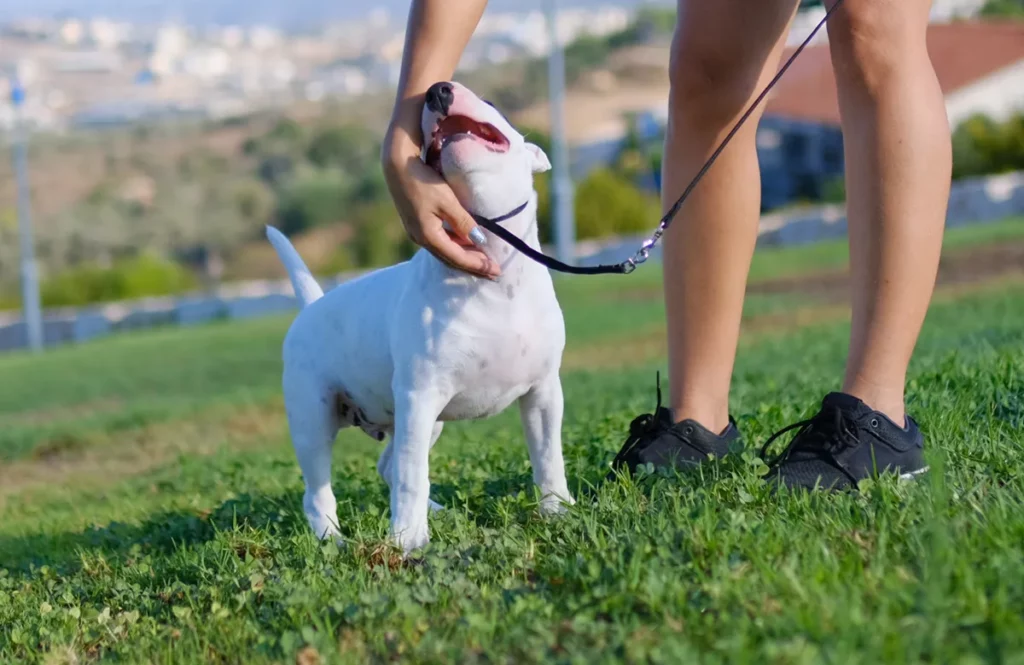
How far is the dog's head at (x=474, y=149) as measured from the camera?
2.72 metres

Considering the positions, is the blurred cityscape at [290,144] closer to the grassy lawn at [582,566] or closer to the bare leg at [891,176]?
the grassy lawn at [582,566]

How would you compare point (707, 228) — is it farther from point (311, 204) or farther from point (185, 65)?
point (311, 204)

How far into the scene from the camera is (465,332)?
9.36 ft

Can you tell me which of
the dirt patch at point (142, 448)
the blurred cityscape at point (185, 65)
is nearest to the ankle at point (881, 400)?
the dirt patch at point (142, 448)

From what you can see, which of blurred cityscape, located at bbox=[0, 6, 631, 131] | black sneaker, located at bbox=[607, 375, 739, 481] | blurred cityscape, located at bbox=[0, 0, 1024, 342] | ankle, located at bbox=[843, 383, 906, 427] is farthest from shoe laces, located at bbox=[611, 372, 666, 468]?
blurred cityscape, located at bbox=[0, 6, 631, 131]

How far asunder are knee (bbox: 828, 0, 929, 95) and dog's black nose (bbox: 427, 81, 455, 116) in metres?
0.93

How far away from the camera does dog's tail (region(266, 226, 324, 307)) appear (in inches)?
146

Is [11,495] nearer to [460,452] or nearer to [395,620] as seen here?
[460,452]

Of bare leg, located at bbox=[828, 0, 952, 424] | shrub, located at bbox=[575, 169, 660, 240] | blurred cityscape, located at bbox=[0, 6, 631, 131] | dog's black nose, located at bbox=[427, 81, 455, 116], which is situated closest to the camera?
dog's black nose, located at bbox=[427, 81, 455, 116]

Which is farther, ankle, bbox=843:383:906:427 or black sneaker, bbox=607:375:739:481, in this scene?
black sneaker, bbox=607:375:739:481

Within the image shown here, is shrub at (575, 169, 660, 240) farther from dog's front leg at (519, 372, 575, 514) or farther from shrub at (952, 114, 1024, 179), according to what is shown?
dog's front leg at (519, 372, 575, 514)

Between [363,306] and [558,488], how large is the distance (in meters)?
0.66

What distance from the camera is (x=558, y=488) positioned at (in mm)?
3113

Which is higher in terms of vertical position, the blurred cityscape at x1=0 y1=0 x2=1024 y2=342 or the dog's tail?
the dog's tail
